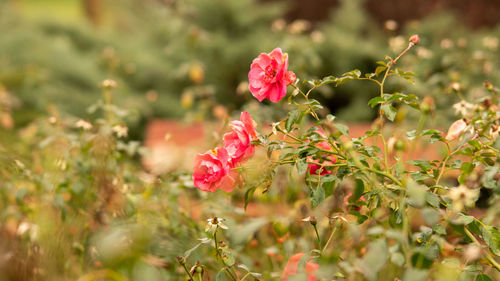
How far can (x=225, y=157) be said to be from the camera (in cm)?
75

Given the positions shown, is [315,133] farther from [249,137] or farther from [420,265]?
[420,265]

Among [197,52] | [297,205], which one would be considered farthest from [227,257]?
[197,52]

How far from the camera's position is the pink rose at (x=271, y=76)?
2.51ft

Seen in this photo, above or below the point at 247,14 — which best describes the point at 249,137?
above

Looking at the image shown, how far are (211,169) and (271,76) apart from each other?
0.17m

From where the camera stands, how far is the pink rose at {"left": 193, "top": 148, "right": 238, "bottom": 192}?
75 cm

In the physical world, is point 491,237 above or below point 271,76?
below

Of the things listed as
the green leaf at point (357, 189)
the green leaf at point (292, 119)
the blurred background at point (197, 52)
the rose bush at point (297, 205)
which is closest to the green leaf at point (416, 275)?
the rose bush at point (297, 205)

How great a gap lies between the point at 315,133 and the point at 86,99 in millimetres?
2682

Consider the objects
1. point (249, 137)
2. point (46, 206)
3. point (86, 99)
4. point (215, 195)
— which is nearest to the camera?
point (249, 137)

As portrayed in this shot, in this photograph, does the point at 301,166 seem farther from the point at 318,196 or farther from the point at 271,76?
the point at 271,76

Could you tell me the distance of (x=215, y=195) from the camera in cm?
135

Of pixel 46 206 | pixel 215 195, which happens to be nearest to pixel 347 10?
pixel 215 195

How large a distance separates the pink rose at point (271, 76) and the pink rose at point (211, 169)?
0.11 m
